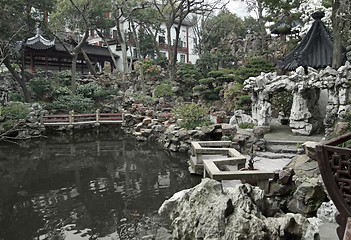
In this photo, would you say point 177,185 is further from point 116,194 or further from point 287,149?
point 287,149

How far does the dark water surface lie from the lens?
588 centimetres

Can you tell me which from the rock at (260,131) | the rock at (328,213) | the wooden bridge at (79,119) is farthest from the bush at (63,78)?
the rock at (328,213)

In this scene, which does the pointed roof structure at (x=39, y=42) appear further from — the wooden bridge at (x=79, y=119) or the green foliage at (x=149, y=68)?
the wooden bridge at (x=79, y=119)

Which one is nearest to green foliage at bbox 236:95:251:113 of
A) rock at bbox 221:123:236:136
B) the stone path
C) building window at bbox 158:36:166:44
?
the stone path

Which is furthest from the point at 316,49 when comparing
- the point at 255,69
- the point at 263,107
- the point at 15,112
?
the point at 15,112

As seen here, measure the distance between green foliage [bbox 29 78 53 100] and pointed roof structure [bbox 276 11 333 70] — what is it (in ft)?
52.1

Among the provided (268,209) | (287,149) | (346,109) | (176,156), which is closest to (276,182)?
(268,209)

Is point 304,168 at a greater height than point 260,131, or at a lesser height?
lesser

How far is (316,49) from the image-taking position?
12.3 meters

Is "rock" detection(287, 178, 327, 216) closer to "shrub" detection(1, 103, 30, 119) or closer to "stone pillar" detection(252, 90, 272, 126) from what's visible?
"stone pillar" detection(252, 90, 272, 126)

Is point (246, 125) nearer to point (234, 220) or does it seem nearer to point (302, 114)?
point (302, 114)

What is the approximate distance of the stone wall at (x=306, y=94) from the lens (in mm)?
9023

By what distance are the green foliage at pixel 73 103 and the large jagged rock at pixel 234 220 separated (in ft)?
50.3

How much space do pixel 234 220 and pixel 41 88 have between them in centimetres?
1855
